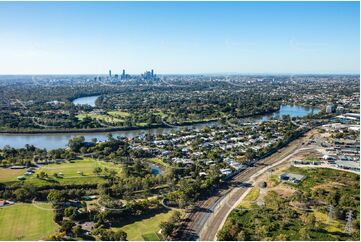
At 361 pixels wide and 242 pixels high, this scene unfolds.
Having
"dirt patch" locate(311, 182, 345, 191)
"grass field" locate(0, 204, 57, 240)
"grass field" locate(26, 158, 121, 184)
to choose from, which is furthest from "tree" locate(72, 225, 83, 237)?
"dirt patch" locate(311, 182, 345, 191)

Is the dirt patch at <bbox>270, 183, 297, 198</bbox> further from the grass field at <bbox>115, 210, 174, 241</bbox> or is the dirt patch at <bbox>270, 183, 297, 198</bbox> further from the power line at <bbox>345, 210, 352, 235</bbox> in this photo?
the grass field at <bbox>115, 210, 174, 241</bbox>

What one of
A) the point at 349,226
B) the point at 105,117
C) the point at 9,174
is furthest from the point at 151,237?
the point at 105,117

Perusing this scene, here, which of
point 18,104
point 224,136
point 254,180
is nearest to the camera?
point 254,180

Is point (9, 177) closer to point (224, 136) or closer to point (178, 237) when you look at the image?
A: point (178, 237)

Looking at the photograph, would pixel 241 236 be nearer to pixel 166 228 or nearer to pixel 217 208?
pixel 166 228

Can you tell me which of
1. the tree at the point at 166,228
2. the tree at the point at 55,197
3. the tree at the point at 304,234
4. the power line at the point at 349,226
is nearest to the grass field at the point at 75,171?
the tree at the point at 55,197

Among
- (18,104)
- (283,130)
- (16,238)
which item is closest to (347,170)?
(283,130)
